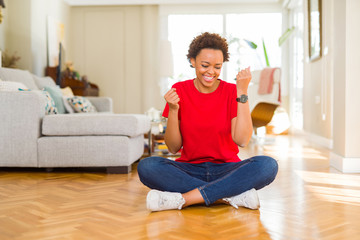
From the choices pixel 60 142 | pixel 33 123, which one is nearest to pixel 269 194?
pixel 60 142

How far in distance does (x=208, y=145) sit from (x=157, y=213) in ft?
1.35

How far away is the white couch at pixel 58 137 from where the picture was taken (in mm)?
2980

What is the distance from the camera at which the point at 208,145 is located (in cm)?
190

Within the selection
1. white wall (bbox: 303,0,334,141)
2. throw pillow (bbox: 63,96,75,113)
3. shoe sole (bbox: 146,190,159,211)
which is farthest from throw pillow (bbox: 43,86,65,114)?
white wall (bbox: 303,0,334,141)

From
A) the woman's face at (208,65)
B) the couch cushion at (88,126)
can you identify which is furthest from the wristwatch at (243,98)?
the couch cushion at (88,126)

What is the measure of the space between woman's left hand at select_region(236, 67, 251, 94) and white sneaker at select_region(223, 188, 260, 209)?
19.3 inches

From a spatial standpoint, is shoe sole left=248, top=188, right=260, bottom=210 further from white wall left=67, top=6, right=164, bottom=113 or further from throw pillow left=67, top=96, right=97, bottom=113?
white wall left=67, top=6, right=164, bottom=113

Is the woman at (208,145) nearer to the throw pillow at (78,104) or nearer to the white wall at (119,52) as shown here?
the throw pillow at (78,104)

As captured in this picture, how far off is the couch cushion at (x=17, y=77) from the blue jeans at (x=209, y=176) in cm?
237

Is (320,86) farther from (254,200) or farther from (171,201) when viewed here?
(171,201)

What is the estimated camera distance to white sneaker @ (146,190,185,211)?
5.94 ft

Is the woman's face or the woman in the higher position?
the woman's face

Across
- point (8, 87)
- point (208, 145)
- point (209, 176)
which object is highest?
point (8, 87)

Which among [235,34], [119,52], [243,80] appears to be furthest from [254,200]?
[119,52]
